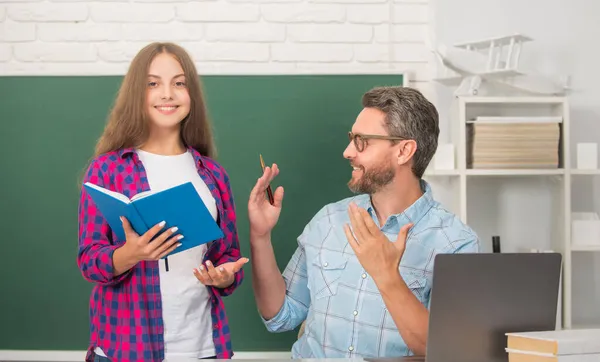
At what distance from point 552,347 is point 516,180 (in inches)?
65.6

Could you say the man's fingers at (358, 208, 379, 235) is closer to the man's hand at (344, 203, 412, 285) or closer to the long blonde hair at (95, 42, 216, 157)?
the man's hand at (344, 203, 412, 285)

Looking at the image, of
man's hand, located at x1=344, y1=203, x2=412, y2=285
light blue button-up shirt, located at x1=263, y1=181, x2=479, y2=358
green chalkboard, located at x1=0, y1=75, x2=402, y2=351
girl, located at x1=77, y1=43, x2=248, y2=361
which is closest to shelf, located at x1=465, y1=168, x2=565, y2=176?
green chalkboard, located at x1=0, y1=75, x2=402, y2=351

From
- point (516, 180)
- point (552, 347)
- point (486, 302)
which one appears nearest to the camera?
point (552, 347)

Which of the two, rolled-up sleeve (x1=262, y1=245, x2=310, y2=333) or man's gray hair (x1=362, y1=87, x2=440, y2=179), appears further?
rolled-up sleeve (x1=262, y1=245, x2=310, y2=333)

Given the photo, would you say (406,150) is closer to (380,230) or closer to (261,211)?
(380,230)

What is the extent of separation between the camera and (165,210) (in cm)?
158

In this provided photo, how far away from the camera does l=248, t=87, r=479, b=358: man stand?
1.78 m

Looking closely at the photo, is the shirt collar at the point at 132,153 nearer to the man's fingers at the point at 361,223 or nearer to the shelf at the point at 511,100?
the man's fingers at the point at 361,223

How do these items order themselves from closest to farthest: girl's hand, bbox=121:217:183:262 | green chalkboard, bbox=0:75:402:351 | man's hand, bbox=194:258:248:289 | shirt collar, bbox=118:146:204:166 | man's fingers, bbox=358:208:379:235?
man's fingers, bbox=358:208:379:235, girl's hand, bbox=121:217:183:262, man's hand, bbox=194:258:248:289, shirt collar, bbox=118:146:204:166, green chalkboard, bbox=0:75:402:351

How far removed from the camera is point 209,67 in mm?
2857

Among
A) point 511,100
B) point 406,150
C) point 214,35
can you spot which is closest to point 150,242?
point 406,150

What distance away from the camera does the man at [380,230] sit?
→ 1778 millimetres

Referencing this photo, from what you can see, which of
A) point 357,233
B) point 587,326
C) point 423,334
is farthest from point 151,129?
point 587,326

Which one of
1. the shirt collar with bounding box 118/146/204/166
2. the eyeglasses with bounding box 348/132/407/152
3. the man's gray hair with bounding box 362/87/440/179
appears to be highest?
the man's gray hair with bounding box 362/87/440/179
